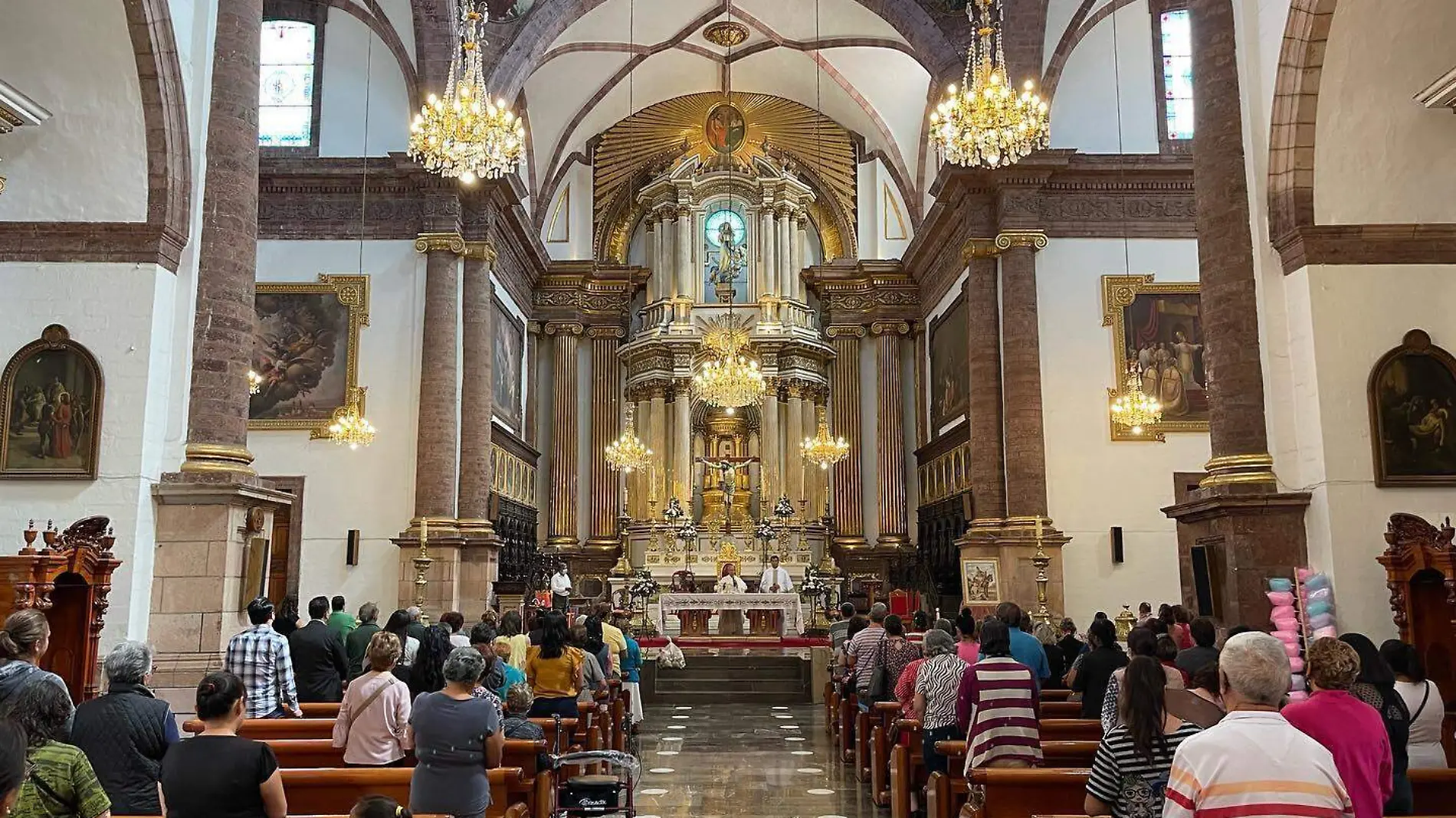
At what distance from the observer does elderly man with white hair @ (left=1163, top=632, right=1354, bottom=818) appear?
3123 millimetres

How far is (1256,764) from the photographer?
315cm

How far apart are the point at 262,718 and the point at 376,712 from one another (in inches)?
71.2

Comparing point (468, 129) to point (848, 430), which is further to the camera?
point (848, 430)

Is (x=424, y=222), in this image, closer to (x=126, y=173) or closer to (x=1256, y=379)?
(x=126, y=173)

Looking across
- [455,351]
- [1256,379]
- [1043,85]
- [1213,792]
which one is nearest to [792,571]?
[455,351]


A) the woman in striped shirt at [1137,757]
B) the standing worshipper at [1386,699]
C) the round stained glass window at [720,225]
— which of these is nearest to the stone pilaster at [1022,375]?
the round stained glass window at [720,225]

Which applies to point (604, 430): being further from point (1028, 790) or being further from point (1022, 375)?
point (1028, 790)

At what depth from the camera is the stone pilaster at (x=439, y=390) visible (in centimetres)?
1859

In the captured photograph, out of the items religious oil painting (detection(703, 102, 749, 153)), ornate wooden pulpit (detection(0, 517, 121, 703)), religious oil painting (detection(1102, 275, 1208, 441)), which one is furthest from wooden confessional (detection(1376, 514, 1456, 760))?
religious oil painting (detection(703, 102, 749, 153))

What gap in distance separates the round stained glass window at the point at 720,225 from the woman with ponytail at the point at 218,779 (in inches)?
1002

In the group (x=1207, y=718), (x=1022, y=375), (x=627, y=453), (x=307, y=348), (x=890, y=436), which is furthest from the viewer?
(x=890, y=436)

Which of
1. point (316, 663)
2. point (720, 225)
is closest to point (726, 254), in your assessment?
point (720, 225)

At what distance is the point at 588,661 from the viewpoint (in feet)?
31.6

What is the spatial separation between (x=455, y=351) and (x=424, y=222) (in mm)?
2252
